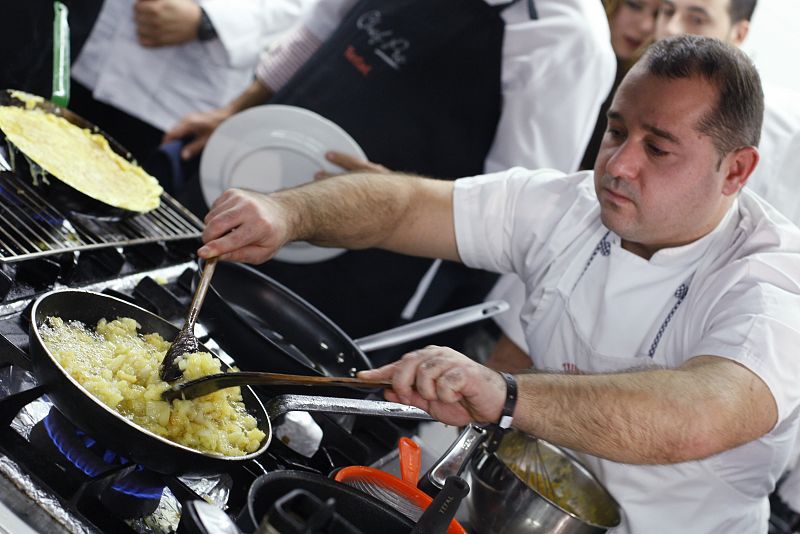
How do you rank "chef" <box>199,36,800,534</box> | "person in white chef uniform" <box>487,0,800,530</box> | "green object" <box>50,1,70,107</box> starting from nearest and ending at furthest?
"chef" <box>199,36,800,534</box>, "green object" <box>50,1,70,107</box>, "person in white chef uniform" <box>487,0,800,530</box>

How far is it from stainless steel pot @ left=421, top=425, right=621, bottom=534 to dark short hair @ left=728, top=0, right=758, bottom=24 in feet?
6.26

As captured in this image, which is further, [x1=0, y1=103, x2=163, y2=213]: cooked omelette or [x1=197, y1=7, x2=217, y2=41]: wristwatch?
[x1=197, y1=7, x2=217, y2=41]: wristwatch

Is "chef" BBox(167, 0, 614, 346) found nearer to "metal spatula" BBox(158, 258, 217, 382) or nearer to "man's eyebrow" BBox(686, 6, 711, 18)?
"man's eyebrow" BBox(686, 6, 711, 18)

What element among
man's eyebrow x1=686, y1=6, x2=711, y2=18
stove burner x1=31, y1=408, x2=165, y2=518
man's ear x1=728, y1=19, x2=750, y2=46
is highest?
man's eyebrow x1=686, y1=6, x2=711, y2=18

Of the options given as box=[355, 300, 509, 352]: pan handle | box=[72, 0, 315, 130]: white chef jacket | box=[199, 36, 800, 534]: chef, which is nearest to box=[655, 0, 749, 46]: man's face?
box=[199, 36, 800, 534]: chef

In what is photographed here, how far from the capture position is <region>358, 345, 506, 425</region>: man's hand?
124 cm

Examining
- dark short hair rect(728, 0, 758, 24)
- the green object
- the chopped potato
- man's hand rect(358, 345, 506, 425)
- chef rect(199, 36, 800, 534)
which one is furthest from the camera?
dark short hair rect(728, 0, 758, 24)

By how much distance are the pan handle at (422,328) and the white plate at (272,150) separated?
2.19 ft

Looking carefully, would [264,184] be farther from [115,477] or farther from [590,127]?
[115,477]

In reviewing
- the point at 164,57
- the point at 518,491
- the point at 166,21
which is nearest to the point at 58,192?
the point at 518,491

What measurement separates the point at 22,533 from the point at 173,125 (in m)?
2.34

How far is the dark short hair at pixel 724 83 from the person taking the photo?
5.49ft

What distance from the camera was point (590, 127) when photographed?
264 cm

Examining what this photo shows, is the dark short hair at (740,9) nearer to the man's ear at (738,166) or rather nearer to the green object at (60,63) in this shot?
the man's ear at (738,166)
